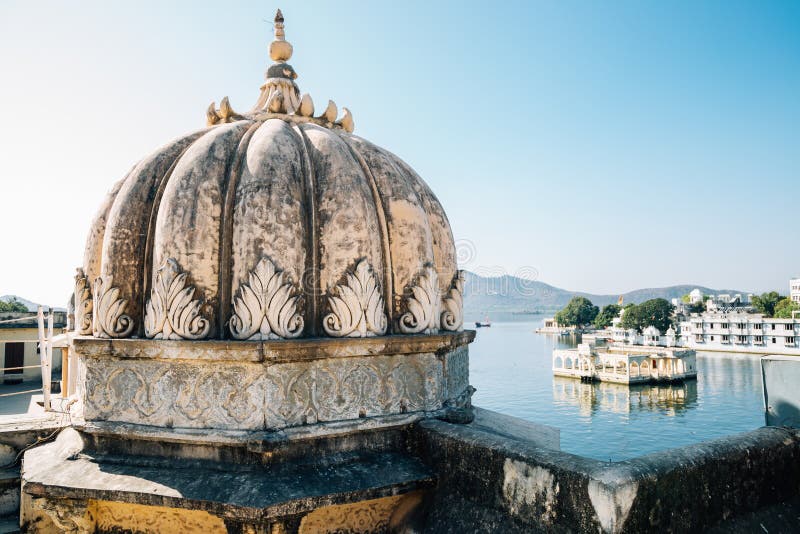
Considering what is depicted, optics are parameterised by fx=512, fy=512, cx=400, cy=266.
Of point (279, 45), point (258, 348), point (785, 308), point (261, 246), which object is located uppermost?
point (279, 45)

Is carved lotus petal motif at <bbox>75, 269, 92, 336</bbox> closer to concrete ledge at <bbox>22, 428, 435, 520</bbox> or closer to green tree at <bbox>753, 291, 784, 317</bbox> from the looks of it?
concrete ledge at <bbox>22, 428, 435, 520</bbox>

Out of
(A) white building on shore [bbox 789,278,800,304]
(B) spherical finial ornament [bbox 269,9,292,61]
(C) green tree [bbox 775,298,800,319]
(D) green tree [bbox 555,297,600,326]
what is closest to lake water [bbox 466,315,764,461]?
(C) green tree [bbox 775,298,800,319]

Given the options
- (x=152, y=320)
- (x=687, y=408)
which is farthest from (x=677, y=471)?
(x=687, y=408)

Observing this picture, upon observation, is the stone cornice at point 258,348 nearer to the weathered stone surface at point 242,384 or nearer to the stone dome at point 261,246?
the weathered stone surface at point 242,384

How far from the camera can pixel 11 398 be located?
1316 centimetres

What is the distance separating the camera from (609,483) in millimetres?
2805

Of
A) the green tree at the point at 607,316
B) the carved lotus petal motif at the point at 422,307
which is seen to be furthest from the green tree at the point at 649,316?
the carved lotus petal motif at the point at 422,307

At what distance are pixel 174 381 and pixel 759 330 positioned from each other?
297ft

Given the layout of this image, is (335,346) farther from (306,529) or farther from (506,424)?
(506,424)

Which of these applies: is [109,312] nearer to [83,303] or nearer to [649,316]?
[83,303]

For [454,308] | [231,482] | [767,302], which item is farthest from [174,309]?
[767,302]

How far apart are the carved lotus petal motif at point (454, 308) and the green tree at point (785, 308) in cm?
10176

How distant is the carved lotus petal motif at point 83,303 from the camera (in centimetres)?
510

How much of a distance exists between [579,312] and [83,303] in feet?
461
